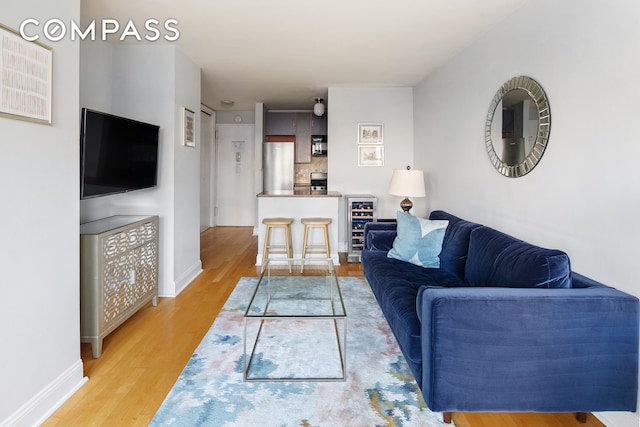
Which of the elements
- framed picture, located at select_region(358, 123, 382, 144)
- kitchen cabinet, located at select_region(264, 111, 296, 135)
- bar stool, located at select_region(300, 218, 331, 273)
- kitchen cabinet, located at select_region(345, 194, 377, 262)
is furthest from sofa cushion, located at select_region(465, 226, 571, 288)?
kitchen cabinet, located at select_region(264, 111, 296, 135)

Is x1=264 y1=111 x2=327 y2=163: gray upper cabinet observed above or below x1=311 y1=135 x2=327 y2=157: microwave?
above

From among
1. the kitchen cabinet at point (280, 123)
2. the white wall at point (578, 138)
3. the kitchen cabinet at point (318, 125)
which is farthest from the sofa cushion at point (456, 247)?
the kitchen cabinet at point (280, 123)

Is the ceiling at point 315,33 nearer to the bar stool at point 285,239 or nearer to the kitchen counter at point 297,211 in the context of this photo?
the kitchen counter at point 297,211

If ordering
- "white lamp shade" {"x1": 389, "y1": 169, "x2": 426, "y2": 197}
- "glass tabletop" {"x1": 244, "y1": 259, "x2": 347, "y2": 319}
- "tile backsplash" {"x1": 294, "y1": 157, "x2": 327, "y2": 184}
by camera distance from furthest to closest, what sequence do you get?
"tile backsplash" {"x1": 294, "y1": 157, "x2": 327, "y2": 184} → "white lamp shade" {"x1": 389, "y1": 169, "x2": 426, "y2": 197} → "glass tabletop" {"x1": 244, "y1": 259, "x2": 347, "y2": 319}

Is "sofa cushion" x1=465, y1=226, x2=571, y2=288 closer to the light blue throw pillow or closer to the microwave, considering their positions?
the light blue throw pillow

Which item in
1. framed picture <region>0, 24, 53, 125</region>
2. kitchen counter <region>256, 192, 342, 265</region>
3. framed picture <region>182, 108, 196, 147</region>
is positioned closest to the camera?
framed picture <region>0, 24, 53, 125</region>

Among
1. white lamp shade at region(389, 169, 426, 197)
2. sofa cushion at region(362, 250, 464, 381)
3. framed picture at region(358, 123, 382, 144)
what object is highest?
framed picture at region(358, 123, 382, 144)

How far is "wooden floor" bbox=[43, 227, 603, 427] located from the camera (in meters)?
2.01

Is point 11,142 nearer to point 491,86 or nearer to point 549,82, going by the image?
point 549,82

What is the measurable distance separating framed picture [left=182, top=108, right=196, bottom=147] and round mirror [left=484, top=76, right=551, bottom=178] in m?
2.87

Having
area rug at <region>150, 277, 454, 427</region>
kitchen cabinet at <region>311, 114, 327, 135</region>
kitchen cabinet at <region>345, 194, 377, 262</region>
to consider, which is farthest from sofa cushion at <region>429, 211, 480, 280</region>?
kitchen cabinet at <region>311, 114, 327, 135</region>

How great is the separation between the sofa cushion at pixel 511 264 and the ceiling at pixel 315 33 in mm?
1681

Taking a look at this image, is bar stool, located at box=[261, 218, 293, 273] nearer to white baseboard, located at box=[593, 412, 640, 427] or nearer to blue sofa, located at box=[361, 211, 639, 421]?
blue sofa, located at box=[361, 211, 639, 421]

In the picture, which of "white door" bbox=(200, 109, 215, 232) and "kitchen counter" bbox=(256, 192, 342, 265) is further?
"white door" bbox=(200, 109, 215, 232)
